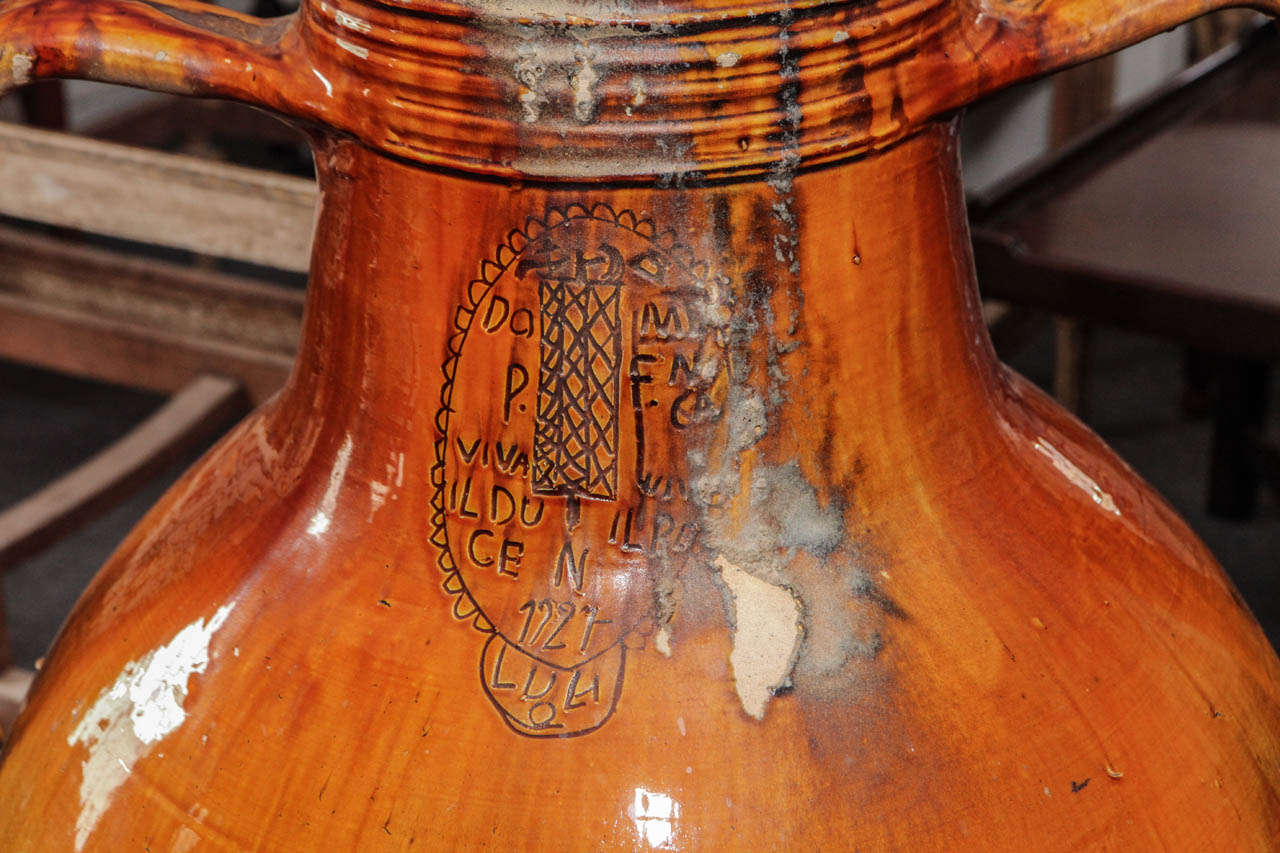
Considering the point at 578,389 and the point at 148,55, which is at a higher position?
the point at 148,55

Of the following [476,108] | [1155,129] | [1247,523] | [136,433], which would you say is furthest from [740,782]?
[1247,523]

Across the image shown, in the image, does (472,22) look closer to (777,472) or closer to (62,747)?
(777,472)

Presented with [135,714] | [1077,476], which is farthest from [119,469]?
[1077,476]

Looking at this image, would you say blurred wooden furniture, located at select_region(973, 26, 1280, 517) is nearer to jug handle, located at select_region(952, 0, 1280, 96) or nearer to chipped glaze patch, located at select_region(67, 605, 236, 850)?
jug handle, located at select_region(952, 0, 1280, 96)

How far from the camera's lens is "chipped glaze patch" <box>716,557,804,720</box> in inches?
19.6

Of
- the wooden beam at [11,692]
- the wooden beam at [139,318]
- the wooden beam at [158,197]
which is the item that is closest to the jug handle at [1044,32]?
the wooden beam at [158,197]

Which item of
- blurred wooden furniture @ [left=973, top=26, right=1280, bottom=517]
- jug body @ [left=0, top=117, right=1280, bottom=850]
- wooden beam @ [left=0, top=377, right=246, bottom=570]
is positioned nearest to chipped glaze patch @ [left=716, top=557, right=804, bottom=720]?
jug body @ [left=0, top=117, right=1280, bottom=850]

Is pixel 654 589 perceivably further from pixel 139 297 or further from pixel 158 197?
pixel 139 297

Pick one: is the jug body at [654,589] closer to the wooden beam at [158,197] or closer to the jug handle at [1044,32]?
the jug handle at [1044,32]

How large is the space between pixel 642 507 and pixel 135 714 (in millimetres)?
190

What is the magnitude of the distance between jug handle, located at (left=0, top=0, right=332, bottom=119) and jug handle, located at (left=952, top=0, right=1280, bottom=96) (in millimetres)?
213

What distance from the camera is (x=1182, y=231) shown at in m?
1.94

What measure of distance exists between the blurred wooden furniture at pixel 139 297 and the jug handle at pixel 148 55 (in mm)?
729

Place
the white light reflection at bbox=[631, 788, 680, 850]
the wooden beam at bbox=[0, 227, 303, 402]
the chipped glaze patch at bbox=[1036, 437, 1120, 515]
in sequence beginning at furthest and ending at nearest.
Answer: the wooden beam at bbox=[0, 227, 303, 402], the chipped glaze patch at bbox=[1036, 437, 1120, 515], the white light reflection at bbox=[631, 788, 680, 850]
